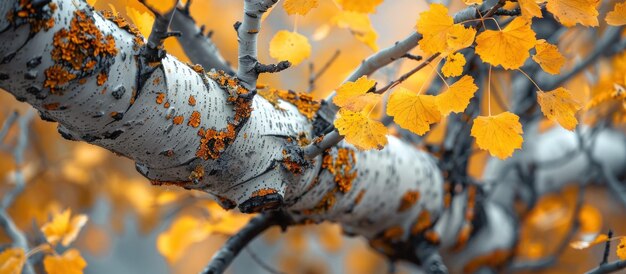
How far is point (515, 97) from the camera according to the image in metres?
2.23

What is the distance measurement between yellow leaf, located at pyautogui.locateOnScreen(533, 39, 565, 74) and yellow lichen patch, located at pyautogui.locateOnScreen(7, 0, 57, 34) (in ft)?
2.44

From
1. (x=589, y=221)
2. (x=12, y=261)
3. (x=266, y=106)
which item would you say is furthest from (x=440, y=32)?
(x=589, y=221)

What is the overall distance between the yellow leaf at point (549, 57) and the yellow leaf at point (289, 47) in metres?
0.48

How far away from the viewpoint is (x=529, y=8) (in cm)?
86

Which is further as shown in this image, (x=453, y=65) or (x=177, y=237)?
(x=177, y=237)

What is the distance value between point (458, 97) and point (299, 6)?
11.9 inches

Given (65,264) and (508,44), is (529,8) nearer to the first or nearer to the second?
(508,44)

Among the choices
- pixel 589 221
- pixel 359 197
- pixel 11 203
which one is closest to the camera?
pixel 359 197

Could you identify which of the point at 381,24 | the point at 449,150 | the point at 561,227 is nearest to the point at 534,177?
the point at 449,150

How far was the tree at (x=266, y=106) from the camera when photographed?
80 cm

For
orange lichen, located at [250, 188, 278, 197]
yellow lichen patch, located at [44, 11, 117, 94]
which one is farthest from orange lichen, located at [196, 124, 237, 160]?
yellow lichen patch, located at [44, 11, 117, 94]

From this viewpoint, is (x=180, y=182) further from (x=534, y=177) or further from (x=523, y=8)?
(x=534, y=177)

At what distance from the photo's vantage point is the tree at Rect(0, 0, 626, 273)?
80 centimetres

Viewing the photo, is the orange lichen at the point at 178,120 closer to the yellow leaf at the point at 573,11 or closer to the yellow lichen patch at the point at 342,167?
the yellow lichen patch at the point at 342,167
